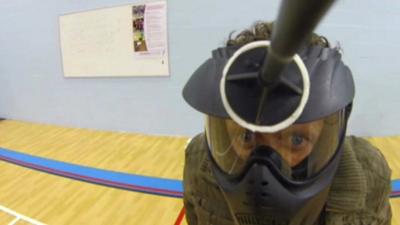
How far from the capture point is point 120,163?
2764mm

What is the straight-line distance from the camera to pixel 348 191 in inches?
30.7

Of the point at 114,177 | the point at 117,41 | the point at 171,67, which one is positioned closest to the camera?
the point at 114,177

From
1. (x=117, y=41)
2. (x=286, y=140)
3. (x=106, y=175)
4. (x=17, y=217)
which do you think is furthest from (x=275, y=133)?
(x=117, y=41)

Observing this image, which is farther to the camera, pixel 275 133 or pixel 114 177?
pixel 114 177

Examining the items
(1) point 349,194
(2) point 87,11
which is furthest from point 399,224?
(2) point 87,11

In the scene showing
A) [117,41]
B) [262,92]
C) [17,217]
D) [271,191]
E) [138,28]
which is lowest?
[17,217]

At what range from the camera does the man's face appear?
0.60 metres

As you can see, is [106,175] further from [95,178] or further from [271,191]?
[271,191]

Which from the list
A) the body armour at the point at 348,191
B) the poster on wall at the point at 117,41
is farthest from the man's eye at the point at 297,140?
the poster on wall at the point at 117,41

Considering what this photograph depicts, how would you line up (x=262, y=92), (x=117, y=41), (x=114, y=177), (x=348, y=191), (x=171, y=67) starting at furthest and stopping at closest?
(x=117, y=41) → (x=171, y=67) → (x=114, y=177) → (x=348, y=191) → (x=262, y=92)

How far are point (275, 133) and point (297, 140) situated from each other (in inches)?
2.1

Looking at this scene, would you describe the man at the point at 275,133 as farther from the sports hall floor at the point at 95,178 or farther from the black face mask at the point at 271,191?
the sports hall floor at the point at 95,178

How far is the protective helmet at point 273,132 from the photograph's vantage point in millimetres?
501

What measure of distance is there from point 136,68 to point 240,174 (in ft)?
9.71
